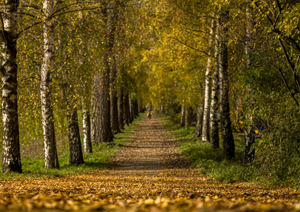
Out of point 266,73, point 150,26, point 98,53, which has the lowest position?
point 266,73

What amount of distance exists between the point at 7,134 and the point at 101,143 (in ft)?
35.8

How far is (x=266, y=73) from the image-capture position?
915cm

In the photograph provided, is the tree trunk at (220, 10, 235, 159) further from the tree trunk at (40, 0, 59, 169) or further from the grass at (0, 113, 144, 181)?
the tree trunk at (40, 0, 59, 169)

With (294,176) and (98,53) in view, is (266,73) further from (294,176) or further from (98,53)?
(98,53)

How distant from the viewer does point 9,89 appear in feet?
29.6

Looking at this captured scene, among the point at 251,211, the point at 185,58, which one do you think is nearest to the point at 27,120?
the point at 185,58

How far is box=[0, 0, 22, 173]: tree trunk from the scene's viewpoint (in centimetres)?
895

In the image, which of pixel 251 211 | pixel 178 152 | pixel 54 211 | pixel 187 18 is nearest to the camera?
pixel 54 211

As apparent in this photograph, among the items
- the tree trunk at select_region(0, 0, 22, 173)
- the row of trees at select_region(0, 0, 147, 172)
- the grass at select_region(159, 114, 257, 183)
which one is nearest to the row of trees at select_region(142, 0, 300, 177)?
the grass at select_region(159, 114, 257, 183)

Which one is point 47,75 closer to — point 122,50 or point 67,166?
point 67,166

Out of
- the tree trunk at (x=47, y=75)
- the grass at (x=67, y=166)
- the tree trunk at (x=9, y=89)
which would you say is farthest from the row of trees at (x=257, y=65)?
the tree trunk at (x=9, y=89)

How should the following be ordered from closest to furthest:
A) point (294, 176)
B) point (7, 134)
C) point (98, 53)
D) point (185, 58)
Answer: point (294, 176) < point (7, 134) < point (98, 53) < point (185, 58)

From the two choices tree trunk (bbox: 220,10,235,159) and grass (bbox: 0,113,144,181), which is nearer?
grass (bbox: 0,113,144,181)

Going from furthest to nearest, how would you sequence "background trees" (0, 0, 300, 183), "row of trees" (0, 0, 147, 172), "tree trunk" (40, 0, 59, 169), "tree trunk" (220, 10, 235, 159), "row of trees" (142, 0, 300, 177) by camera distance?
"tree trunk" (220, 10, 235, 159) < "tree trunk" (40, 0, 59, 169) < "row of trees" (0, 0, 147, 172) < "background trees" (0, 0, 300, 183) < "row of trees" (142, 0, 300, 177)
